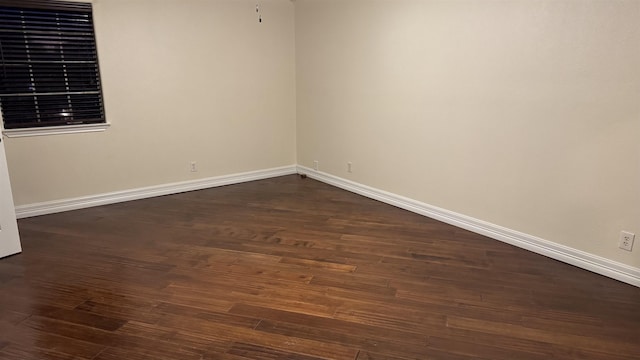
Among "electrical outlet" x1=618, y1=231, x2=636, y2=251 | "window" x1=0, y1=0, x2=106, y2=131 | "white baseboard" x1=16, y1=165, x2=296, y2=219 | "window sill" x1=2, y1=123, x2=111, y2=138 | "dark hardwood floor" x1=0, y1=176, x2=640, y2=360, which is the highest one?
"window" x1=0, y1=0, x2=106, y2=131

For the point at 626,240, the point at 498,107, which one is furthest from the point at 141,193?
the point at 626,240

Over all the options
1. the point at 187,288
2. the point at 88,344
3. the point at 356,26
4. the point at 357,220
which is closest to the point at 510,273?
the point at 357,220

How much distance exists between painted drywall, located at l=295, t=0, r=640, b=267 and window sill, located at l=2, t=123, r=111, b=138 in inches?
109

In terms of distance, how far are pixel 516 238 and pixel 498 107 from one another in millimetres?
1131

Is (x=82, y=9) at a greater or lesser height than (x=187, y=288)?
greater

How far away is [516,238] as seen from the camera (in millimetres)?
3484

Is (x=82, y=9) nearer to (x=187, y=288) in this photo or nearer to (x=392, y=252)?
(x=187, y=288)

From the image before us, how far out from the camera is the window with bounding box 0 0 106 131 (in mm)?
3951

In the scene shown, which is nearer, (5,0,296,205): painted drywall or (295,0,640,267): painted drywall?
(295,0,640,267): painted drywall

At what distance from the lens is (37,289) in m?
2.79

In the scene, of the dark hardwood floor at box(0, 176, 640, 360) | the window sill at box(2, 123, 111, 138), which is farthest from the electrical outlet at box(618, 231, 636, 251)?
the window sill at box(2, 123, 111, 138)

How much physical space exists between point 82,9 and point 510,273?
4.73 metres

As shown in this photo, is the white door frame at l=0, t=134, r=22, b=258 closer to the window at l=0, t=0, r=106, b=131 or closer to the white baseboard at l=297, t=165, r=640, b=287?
the window at l=0, t=0, r=106, b=131

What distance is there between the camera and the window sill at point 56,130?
160 inches
